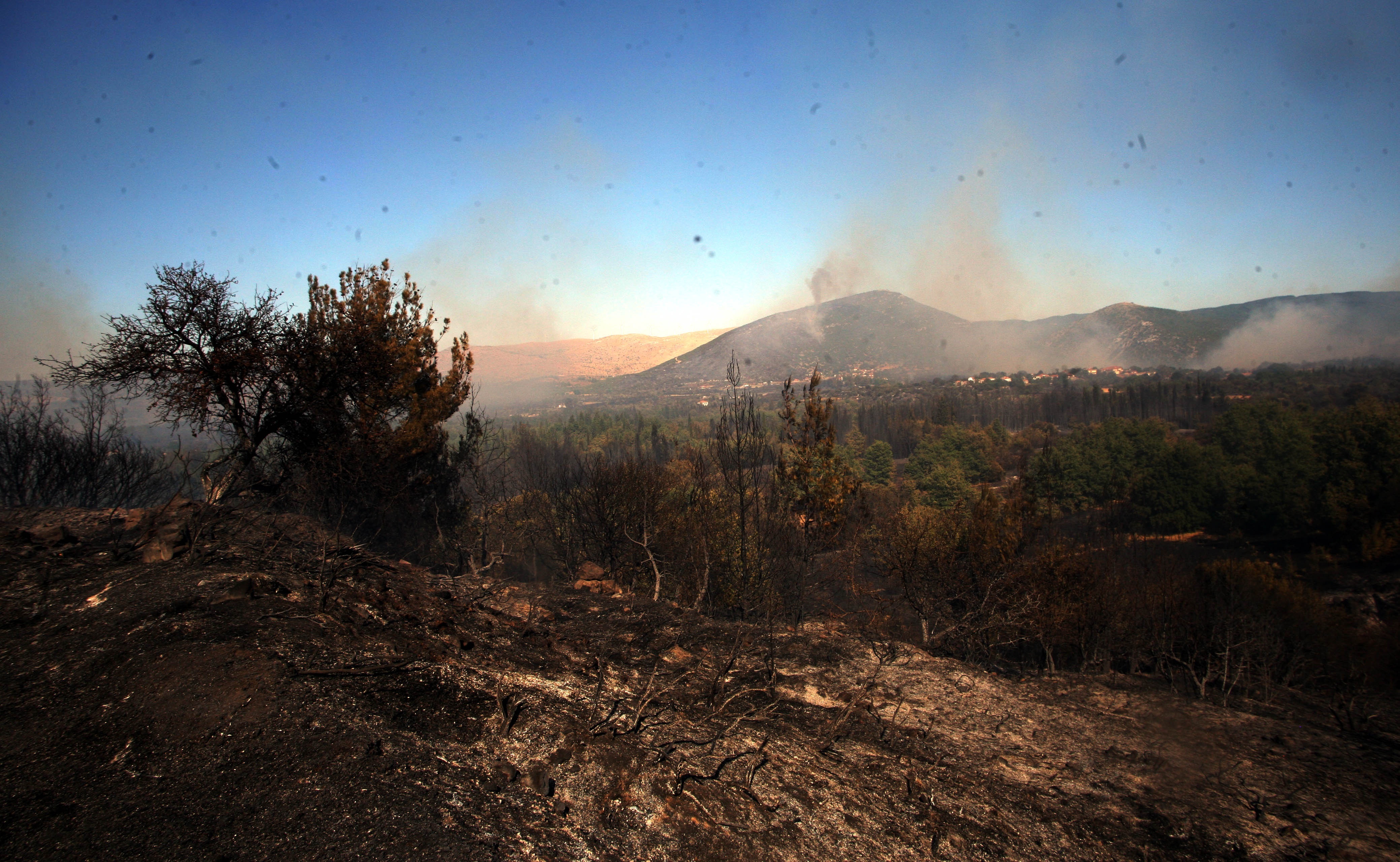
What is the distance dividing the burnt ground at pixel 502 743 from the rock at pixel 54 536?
0.13ft

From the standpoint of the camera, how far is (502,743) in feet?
16.8

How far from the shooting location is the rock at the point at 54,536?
23.3 feet

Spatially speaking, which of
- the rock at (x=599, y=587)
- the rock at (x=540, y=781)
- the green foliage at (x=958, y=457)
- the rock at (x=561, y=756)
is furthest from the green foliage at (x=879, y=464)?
the rock at (x=540, y=781)

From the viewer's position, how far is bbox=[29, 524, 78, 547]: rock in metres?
7.11

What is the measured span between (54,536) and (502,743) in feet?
21.9

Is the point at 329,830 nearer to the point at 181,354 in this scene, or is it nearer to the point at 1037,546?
the point at 181,354

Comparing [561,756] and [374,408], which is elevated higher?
[374,408]

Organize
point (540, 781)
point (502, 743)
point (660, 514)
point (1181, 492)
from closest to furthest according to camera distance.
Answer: point (540, 781)
point (502, 743)
point (660, 514)
point (1181, 492)

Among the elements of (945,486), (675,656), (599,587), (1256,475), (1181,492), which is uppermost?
(675,656)

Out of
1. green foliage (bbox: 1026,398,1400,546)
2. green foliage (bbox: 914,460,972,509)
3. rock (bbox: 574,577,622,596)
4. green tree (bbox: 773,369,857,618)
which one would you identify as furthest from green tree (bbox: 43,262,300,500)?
green foliage (bbox: 914,460,972,509)

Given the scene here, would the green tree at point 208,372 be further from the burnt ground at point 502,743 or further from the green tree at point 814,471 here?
the green tree at point 814,471

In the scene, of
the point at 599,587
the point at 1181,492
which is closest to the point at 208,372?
the point at 599,587

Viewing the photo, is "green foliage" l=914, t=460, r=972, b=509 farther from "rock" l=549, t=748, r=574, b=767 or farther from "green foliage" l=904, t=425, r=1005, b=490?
"rock" l=549, t=748, r=574, b=767

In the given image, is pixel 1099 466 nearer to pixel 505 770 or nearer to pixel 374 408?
pixel 374 408
